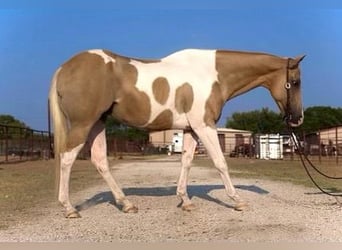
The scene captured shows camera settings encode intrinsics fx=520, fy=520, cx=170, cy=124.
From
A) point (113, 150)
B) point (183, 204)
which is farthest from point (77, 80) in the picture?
point (113, 150)

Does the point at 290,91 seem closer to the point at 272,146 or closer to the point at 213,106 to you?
the point at 213,106

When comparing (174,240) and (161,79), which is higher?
(161,79)

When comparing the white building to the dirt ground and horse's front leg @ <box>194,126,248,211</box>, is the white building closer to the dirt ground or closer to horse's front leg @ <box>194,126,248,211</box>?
the dirt ground

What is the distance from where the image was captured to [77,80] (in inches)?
249

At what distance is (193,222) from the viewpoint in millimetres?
5828

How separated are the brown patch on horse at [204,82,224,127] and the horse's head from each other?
34.7 inches

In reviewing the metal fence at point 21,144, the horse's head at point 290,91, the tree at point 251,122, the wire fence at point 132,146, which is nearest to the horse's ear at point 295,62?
the horse's head at point 290,91

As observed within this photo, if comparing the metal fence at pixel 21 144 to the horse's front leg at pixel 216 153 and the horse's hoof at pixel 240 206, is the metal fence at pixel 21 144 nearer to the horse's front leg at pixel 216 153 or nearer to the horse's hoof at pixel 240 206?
the horse's front leg at pixel 216 153

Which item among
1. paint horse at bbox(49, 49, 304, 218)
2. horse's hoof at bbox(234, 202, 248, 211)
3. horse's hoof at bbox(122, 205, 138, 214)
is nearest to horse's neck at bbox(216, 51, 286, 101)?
paint horse at bbox(49, 49, 304, 218)

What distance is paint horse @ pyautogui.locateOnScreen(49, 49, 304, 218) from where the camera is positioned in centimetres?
638

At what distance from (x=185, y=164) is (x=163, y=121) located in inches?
31.6

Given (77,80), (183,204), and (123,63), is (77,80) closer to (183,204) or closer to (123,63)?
(123,63)

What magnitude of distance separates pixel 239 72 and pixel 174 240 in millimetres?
3075

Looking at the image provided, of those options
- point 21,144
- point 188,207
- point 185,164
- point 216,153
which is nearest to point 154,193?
point 185,164
